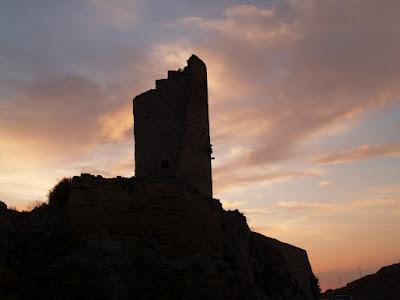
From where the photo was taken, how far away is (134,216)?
1263 cm

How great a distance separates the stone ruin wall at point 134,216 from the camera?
39.7 feet

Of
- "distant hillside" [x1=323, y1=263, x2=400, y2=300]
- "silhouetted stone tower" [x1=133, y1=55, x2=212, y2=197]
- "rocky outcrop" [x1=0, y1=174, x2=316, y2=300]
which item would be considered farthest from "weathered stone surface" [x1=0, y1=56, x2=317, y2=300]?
"distant hillside" [x1=323, y1=263, x2=400, y2=300]

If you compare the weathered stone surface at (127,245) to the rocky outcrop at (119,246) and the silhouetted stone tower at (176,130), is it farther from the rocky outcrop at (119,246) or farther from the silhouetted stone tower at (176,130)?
the silhouetted stone tower at (176,130)

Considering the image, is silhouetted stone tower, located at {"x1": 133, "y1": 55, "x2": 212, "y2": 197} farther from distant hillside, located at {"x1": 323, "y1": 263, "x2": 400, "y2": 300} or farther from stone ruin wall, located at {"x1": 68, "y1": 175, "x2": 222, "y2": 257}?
distant hillside, located at {"x1": 323, "y1": 263, "x2": 400, "y2": 300}

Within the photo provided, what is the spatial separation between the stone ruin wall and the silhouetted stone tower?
4053 mm

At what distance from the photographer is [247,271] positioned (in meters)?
15.3

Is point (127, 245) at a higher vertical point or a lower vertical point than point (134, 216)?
lower

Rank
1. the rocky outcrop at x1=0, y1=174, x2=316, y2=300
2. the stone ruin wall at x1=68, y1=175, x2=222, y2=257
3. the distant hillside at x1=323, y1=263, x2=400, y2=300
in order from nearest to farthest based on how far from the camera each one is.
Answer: the rocky outcrop at x1=0, y1=174, x2=316, y2=300, the stone ruin wall at x1=68, y1=175, x2=222, y2=257, the distant hillside at x1=323, y1=263, x2=400, y2=300

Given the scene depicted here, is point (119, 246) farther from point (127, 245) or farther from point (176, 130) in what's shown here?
point (176, 130)

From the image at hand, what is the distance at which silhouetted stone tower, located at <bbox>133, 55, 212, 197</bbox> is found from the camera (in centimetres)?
1788

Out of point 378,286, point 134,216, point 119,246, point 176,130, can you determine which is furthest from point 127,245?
point 378,286

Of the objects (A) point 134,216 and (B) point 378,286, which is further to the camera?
(B) point 378,286

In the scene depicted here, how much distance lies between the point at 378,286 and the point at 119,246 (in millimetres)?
39974

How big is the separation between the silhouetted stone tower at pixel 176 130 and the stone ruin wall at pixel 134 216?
4053 millimetres
